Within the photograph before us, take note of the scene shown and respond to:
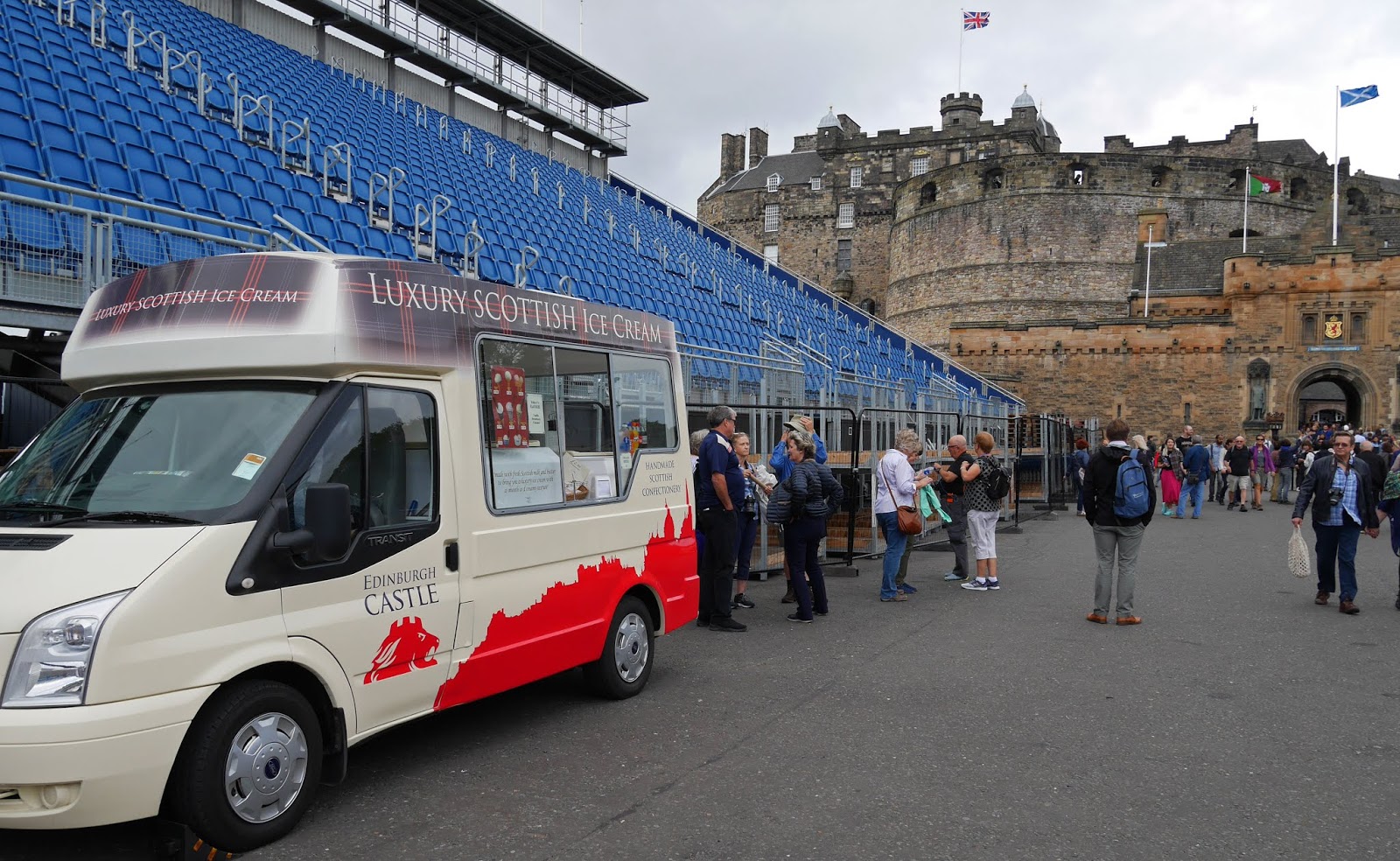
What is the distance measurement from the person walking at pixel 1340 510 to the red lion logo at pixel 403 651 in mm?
8488

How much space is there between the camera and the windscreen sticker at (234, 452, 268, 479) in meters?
4.08

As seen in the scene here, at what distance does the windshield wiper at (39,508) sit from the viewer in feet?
13.2

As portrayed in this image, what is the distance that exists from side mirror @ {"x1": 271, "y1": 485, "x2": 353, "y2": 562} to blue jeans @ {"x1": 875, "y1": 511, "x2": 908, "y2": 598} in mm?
6686

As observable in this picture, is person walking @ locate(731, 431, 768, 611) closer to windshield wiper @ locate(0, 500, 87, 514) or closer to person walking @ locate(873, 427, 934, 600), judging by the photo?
person walking @ locate(873, 427, 934, 600)

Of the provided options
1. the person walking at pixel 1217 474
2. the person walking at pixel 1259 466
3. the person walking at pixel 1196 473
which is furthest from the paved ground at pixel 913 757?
the person walking at pixel 1217 474

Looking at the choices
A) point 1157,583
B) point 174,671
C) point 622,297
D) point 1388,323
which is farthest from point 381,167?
point 1388,323

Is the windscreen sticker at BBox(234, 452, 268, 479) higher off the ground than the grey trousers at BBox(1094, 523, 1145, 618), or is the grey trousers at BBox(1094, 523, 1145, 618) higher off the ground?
the windscreen sticker at BBox(234, 452, 268, 479)

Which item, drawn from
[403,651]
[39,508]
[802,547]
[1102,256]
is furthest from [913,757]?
[1102,256]

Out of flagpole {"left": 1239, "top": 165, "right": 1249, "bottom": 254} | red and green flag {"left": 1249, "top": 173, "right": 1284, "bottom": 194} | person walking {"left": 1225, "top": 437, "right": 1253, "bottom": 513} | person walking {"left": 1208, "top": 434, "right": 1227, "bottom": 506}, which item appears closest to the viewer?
person walking {"left": 1225, "top": 437, "right": 1253, "bottom": 513}

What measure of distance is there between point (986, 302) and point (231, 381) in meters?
55.7

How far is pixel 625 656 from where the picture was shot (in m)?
6.32

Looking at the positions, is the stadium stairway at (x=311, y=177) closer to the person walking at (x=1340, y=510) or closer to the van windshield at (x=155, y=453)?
the van windshield at (x=155, y=453)

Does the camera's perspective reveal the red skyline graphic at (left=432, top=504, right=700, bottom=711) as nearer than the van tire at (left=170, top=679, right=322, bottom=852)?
No

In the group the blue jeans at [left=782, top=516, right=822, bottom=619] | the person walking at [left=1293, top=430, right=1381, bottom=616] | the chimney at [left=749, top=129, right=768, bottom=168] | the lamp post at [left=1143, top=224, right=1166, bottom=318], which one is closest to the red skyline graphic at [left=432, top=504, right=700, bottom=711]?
the blue jeans at [left=782, top=516, right=822, bottom=619]
